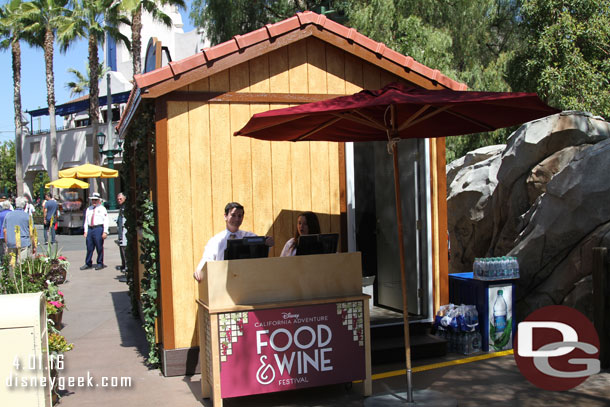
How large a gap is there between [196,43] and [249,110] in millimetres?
35268

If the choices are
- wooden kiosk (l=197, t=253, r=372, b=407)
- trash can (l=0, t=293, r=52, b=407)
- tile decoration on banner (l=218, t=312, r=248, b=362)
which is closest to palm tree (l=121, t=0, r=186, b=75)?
wooden kiosk (l=197, t=253, r=372, b=407)

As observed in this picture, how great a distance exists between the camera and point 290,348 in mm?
5367

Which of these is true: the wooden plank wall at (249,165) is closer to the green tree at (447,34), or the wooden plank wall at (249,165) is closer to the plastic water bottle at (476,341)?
the plastic water bottle at (476,341)

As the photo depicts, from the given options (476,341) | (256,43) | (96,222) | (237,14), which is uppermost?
(237,14)

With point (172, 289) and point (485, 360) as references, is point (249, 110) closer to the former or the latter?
point (172, 289)

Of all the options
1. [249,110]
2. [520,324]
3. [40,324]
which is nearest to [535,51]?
[520,324]

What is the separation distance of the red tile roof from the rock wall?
6.62 ft

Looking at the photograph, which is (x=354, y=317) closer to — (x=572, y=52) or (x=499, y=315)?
(x=499, y=315)

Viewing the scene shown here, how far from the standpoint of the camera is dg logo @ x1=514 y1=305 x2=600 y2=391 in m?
5.93

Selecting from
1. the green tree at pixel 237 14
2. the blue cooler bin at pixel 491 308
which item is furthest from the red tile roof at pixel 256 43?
the green tree at pixel 237 14

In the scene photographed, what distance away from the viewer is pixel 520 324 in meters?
7.43

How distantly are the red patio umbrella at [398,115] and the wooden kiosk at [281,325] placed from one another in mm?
512

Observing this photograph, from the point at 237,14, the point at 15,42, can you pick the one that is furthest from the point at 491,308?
the point at 15,42

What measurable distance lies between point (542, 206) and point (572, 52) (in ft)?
31.3
